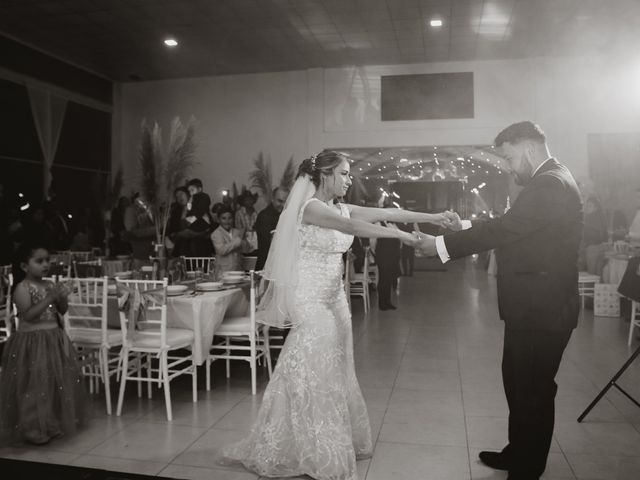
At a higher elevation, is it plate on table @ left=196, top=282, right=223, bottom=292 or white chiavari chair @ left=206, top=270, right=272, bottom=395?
plate on table @ left=196, top=282, right=223, bottom=292

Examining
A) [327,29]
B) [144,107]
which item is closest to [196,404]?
[327,29]

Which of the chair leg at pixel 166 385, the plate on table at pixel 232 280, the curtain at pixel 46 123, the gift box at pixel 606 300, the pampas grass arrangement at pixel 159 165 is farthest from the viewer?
the curtain at pixel 46 123

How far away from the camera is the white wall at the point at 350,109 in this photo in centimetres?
1105

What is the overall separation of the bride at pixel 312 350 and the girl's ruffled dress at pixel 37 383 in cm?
106

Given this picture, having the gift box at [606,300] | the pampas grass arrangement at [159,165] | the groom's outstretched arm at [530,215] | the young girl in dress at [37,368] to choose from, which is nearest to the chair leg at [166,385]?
the young girl in dress at [37,368]

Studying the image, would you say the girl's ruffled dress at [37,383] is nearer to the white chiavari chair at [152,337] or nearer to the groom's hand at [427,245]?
the white chiavari chair at [152,337]

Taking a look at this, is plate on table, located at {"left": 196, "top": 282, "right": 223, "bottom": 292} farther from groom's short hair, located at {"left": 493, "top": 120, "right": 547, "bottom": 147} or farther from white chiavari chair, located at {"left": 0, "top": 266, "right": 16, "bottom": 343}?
groom's short hair, located at {"left": 493, "top": 120, "right": 547, "bottom": 147}

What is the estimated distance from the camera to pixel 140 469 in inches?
117

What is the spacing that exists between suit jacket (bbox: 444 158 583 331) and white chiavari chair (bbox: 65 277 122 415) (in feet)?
8.58

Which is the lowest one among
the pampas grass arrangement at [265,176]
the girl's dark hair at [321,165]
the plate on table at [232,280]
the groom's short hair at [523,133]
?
the plate on table at [232,280]

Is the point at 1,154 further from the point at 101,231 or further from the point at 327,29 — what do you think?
the point at 327,29

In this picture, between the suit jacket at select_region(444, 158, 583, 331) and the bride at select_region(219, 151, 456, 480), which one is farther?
the bride at select_region(219, 151, 456, 480)

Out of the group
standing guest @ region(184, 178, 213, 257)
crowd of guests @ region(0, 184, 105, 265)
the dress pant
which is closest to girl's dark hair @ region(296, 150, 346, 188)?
the dress pant

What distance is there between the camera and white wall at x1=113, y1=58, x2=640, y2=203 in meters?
11.0
